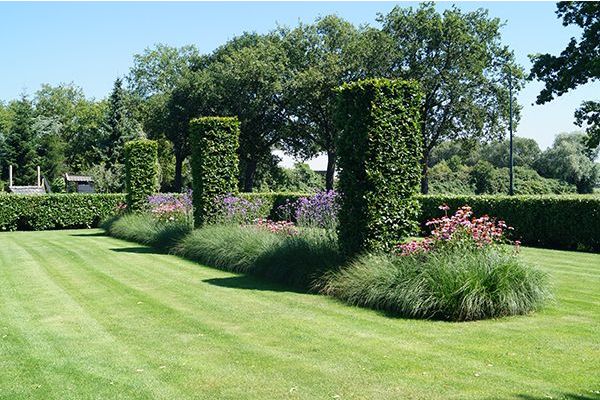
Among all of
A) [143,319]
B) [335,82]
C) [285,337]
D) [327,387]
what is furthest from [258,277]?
[335,82]

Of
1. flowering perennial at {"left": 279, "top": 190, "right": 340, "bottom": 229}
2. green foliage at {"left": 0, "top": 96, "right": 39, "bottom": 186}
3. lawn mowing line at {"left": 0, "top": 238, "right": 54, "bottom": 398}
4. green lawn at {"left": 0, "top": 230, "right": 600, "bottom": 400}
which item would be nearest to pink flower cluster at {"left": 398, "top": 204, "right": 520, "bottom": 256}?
green lawn at {"left": 0, "top": 230, "right": 600, "bottom": 400}

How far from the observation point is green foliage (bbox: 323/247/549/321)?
23.2ft

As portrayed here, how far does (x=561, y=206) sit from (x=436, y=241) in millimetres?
9674

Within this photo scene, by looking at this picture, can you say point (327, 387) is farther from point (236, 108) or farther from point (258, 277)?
point (236, 108)

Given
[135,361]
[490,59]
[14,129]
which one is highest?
[490,59]

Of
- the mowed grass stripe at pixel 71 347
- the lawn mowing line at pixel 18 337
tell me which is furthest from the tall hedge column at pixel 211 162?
the mowed grass stripe at pixel 71 347

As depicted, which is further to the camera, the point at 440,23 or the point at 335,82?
the point at 335,82

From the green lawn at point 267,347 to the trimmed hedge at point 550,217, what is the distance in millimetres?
6406

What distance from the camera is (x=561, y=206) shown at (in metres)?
16.2

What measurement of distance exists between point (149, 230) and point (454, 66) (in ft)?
78.2

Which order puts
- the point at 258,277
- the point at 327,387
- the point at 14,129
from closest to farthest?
the point at 327,387 → the point at 258,277 → the point at 14,129

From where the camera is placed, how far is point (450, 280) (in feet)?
23.5

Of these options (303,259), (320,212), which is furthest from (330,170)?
(303,259)

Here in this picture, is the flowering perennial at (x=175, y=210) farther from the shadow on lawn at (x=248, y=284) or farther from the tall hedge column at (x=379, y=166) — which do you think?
the tall hedge column at (x=379, y=166)
